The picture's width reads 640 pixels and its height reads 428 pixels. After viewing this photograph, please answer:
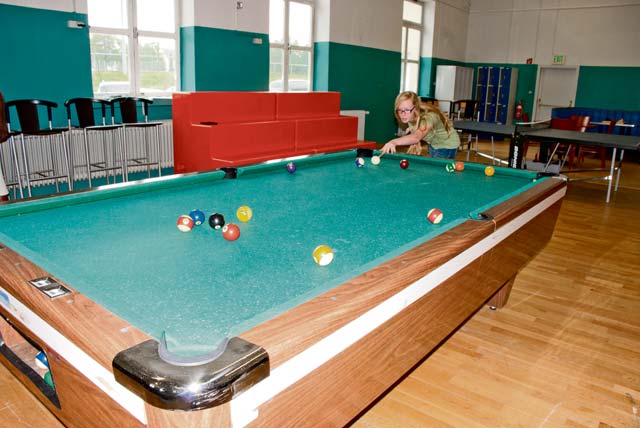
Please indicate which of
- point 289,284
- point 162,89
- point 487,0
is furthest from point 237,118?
point 487,0

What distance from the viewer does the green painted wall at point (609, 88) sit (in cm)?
1102

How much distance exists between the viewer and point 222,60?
701 centimetres

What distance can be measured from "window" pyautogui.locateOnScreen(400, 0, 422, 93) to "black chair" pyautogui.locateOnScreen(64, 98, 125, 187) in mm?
7769

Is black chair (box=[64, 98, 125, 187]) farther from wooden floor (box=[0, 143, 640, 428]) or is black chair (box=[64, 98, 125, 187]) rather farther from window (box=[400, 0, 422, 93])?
window (box=[400, 0, 422, 93])

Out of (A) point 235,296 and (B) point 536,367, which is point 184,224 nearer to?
(A) point 235,296

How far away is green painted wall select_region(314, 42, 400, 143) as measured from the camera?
356 inches

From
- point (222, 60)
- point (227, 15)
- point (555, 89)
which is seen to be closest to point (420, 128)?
point (222, 60)

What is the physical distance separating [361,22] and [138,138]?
5414 mm

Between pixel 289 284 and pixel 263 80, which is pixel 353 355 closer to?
pixel 289 284

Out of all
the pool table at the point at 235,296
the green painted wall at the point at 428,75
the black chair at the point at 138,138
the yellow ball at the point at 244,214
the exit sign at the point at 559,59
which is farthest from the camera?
the green painted wall at the point at 428,75

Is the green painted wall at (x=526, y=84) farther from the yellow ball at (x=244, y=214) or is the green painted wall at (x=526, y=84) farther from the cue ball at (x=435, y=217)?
the yellow ball at (x=244, y=214)

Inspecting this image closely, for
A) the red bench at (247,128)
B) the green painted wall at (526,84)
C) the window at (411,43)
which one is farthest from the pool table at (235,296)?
the green painted wall at (526,84)

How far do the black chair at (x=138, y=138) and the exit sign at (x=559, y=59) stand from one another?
400 inches

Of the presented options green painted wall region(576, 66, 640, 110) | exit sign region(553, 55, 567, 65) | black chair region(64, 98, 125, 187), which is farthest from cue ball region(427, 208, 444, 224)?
exit sign region(553, 55, 567, 65)
